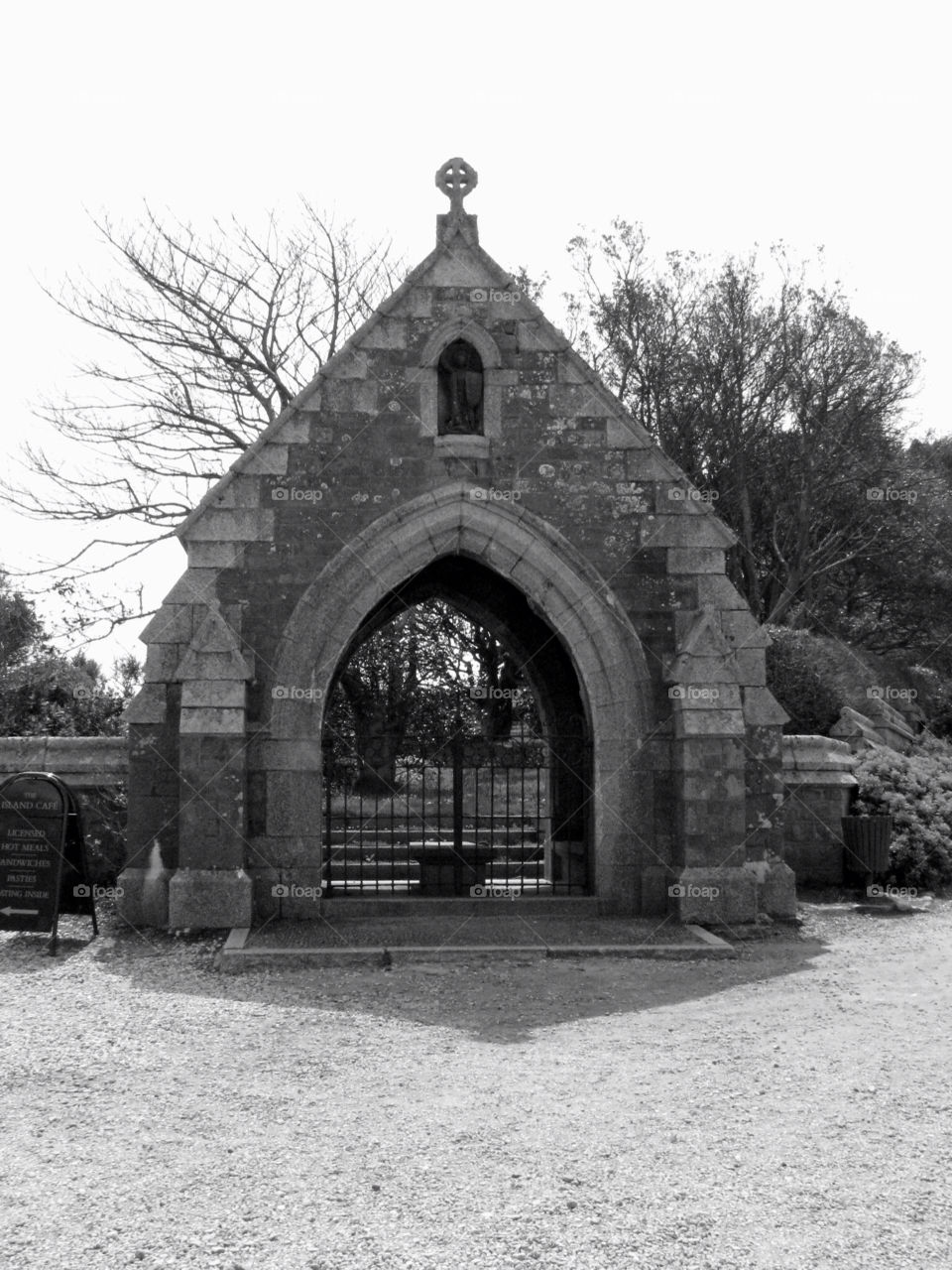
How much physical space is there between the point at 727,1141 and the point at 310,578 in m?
5.82

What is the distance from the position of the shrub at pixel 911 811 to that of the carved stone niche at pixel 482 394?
5491 millimetres

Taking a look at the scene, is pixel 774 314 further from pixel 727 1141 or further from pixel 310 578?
pixel 727 1141

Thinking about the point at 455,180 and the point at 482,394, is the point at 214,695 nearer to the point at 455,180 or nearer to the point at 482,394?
the point at 482,394

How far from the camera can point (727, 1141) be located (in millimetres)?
4629

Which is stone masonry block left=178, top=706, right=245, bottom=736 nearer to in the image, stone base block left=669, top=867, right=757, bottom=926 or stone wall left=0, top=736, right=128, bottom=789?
stone wall left=0, top=736, right=128, bottom=789

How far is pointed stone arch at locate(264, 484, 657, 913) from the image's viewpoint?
9383 millimetres

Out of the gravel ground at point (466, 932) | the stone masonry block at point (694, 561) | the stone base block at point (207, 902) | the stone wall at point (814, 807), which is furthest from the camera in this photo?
the stone wall at point (814, 807)

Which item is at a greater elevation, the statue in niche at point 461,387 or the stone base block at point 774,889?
the statue in niche at point 461,387

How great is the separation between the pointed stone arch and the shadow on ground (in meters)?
1.28

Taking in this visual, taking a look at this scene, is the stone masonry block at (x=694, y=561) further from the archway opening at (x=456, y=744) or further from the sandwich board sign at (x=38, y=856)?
the sandwich board sign at (x=38, y=856)

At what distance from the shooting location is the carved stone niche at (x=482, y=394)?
9.67 metres

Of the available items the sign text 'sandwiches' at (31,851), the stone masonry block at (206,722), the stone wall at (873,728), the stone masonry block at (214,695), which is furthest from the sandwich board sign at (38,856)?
the stone wall at (873,728)

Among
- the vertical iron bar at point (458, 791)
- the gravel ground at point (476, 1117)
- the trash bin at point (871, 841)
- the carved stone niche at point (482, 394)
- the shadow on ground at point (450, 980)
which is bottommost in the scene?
the gravel ground at point (476, 1117)

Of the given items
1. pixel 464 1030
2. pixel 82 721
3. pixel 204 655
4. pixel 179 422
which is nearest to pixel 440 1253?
pixel 464 1030
